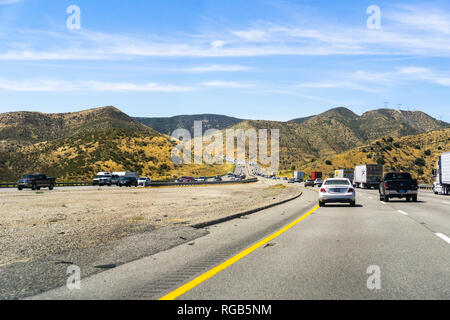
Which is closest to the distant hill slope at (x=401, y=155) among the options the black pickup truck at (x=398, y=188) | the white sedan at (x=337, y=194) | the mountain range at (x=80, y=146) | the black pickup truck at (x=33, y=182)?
the mountain range at (x=80, y=146)

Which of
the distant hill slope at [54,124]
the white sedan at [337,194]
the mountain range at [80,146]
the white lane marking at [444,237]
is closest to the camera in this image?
the white lane marking at [444,237]

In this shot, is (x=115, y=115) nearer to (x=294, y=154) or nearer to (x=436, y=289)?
(x=294, y=154)

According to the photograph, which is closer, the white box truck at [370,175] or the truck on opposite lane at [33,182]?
the truck on opposite lane at [33,182]

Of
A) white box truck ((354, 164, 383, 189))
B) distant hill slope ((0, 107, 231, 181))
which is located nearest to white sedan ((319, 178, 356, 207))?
Result: white box truck ((354, 164, 383, 189))

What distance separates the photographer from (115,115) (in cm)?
16000

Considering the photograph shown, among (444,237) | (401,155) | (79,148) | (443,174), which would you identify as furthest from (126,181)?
(401,155)

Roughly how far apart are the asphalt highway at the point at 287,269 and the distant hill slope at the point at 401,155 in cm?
11852

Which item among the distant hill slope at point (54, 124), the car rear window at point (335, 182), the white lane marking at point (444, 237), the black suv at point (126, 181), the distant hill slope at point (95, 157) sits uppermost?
the distant hill slope at point (54, 124)

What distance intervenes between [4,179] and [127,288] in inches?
3621

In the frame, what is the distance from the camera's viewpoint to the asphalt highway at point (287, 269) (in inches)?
246

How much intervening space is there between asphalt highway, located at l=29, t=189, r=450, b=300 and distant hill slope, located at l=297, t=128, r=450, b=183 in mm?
118515

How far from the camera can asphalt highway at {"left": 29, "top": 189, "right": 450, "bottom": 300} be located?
20.5 ft

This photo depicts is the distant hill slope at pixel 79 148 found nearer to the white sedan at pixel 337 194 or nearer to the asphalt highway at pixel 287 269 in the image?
the white sedan at pixel 337 194

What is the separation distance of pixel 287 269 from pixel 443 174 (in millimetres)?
38259
